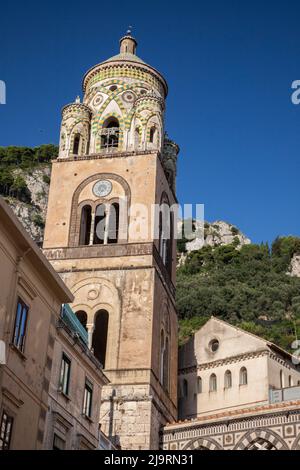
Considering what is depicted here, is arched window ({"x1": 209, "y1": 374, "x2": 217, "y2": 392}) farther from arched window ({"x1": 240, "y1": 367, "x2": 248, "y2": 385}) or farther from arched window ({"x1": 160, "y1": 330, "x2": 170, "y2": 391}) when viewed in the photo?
arched window ({"x1": 160, "y1": 330, "x2": 170, "y2": 391})

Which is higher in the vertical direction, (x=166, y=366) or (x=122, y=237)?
(x=122, y=237)

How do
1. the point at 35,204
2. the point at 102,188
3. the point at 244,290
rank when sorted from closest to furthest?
the point at 102,188 < the point at 244,290 < the point at 35,204

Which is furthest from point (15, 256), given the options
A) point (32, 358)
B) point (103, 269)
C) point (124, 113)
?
point (124, 113)

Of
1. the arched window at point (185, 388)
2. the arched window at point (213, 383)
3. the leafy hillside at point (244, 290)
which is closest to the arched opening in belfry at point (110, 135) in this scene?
the arched window at point (185, 388)

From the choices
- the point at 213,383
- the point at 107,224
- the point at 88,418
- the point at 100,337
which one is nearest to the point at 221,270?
the point at 213,383

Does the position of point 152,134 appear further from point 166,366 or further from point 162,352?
point 166,366

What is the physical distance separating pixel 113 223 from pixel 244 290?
1508 inches

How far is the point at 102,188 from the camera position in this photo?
35.8 meters

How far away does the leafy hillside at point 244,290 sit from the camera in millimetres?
63750

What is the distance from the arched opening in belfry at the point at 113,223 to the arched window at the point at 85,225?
1026mm

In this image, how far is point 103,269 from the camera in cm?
3309

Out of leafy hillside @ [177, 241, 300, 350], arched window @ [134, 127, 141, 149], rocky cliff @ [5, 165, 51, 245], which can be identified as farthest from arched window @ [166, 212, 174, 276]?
rocky cliff @ [5, 165, 51, 245]

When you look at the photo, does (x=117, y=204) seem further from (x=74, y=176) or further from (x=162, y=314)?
(x=162, y=314)

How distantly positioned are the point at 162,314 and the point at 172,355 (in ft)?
7.35
